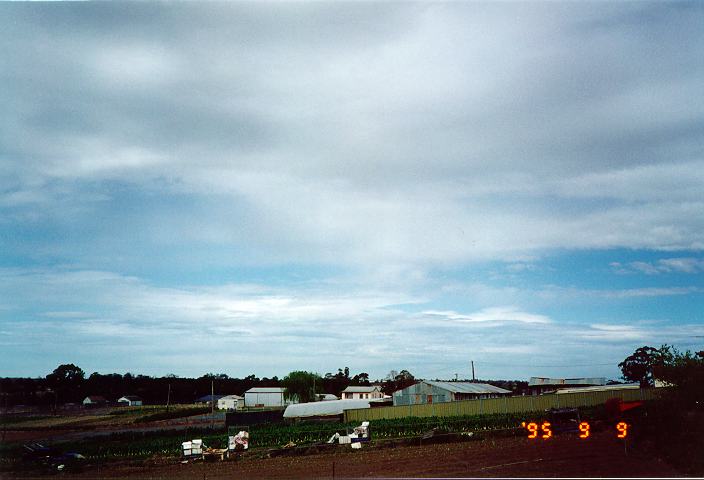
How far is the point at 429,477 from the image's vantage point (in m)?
25.4

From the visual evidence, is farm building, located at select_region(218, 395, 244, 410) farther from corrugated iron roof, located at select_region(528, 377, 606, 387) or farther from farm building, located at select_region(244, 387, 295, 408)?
corrugated iron roof, located at select_region(528, 377, 606, 387)

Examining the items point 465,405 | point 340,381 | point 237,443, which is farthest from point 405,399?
point 340,381

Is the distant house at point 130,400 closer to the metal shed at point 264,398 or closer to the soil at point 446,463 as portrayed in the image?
the metal shed at point 264,398

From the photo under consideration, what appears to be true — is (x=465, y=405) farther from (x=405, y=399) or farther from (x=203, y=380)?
(x=203, y=380)

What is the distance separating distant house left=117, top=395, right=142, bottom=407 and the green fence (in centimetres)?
10550

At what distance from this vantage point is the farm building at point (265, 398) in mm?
135625

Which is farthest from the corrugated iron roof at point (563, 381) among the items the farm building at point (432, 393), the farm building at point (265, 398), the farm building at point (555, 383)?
the farm building at point (265, 398)

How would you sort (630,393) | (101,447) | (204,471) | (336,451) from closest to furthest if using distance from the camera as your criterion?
(204,471)
(336,451)
(101,447)
(630,393)

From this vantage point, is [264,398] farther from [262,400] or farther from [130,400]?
[130,400]

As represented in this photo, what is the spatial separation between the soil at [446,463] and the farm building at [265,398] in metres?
99.5

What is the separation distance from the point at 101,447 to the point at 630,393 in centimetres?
5136

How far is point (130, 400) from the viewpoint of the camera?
15388 cm

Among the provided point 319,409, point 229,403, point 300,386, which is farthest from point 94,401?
point 319,409

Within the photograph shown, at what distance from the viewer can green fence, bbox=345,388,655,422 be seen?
61.7 metres
